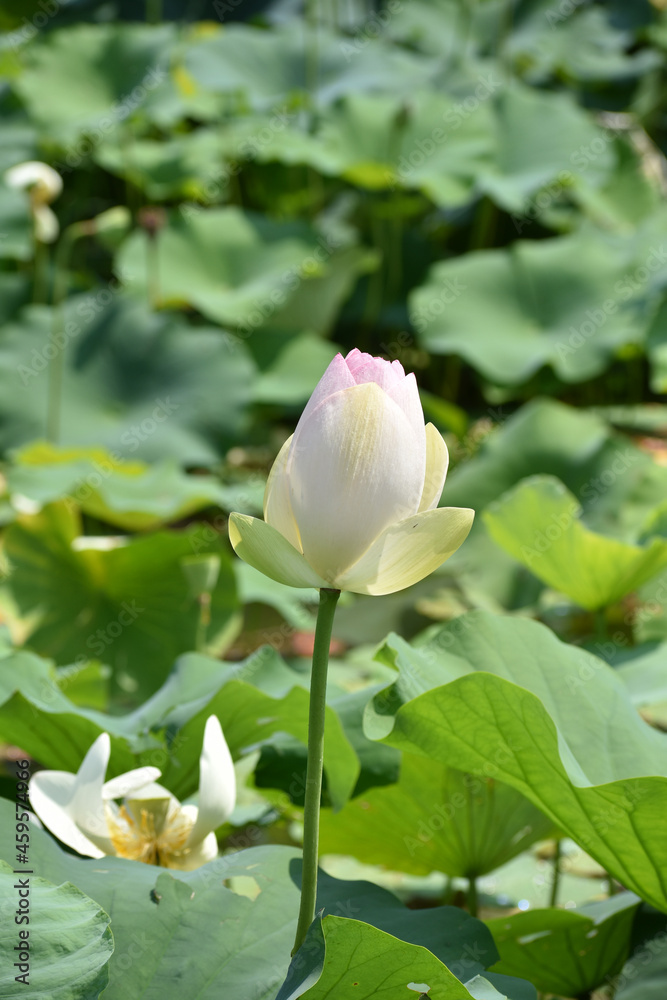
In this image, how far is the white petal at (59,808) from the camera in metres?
0.67

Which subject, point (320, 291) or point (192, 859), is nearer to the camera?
point (192, 859)

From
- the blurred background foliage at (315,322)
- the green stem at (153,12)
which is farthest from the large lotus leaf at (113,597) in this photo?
the green stem at (153,12)

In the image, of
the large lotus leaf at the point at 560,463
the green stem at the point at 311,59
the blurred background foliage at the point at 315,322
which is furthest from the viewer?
the green stem at the point at 311,59

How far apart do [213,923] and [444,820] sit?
0.36 m

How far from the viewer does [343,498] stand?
1.57 feet

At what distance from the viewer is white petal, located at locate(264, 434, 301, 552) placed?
0.50m

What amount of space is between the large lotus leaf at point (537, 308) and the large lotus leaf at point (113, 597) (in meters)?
1.22

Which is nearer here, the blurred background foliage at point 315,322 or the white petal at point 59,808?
the white petal at point 59,808

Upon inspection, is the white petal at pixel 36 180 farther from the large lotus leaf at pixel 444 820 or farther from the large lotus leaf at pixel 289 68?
the large lotus leaf at pixel 444 820

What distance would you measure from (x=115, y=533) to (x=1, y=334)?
0.72 metres

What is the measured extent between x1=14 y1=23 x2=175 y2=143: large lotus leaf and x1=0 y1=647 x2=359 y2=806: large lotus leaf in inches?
119

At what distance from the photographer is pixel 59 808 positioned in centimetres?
69

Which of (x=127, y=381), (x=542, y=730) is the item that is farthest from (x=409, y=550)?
(x=127, y=381)

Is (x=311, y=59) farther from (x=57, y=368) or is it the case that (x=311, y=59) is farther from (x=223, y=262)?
(x=57, y=368)
